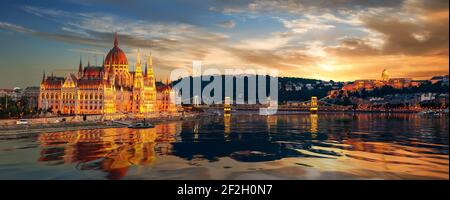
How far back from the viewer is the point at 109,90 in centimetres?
7638

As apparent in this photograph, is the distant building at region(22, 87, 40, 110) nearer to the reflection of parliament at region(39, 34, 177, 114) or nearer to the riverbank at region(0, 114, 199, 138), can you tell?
the reflection of parliament at region(39, 34, 177, 114)

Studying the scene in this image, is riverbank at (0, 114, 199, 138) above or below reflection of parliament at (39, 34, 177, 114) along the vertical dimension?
below

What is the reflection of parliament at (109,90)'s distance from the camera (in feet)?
239

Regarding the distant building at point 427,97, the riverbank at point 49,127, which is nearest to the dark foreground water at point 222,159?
the riverbank at point 49,127

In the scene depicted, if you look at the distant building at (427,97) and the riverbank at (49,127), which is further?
the distant building at (427,97)

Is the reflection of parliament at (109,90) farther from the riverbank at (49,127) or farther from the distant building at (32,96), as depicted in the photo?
the riverbank at (49,127)

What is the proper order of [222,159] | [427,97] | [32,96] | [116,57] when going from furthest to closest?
[427,97] < [32,96] < [116,57] < [222,159]

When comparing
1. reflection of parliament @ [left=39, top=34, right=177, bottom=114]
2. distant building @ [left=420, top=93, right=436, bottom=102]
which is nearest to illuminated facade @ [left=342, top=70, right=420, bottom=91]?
distant building @ [left=420, top=93, right=436, bottom=102]

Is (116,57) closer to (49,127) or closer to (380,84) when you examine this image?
(49,127)

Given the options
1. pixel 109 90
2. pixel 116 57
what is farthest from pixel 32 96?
pixel 109 90

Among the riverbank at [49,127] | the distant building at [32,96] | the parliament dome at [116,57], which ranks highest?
the parliament dome at [116,57]

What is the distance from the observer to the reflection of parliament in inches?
2867

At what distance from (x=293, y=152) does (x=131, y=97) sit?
61.2m
